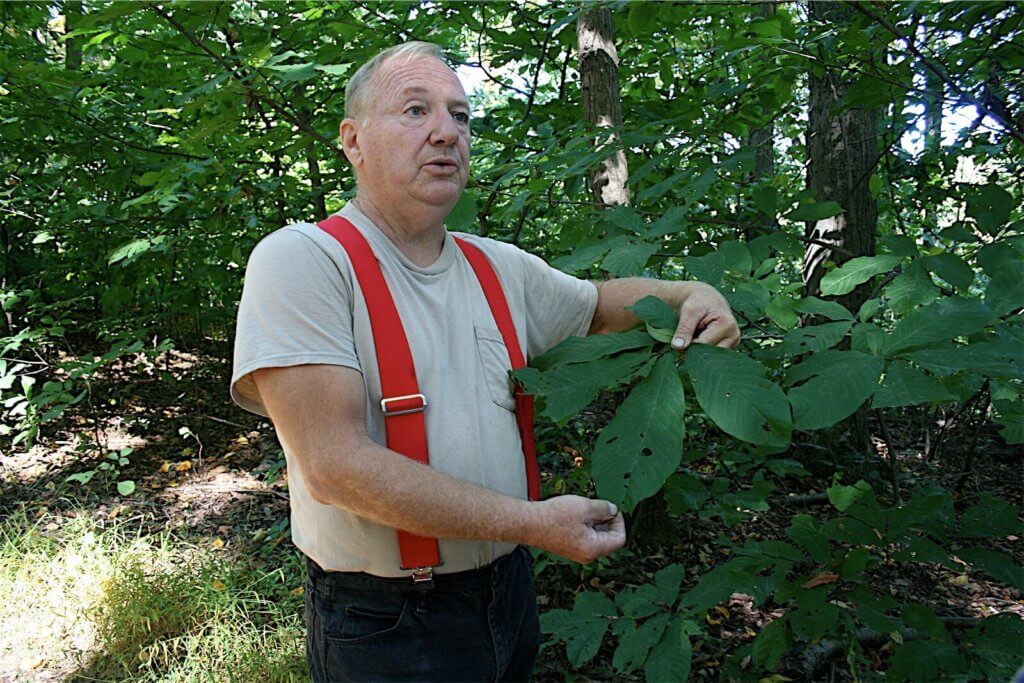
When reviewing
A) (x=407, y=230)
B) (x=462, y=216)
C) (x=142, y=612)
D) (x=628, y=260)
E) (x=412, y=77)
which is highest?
(x=412, y=77)

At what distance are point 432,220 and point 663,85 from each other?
7.87 ft

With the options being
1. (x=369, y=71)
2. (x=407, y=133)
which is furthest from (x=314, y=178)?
(x=407, y=133)

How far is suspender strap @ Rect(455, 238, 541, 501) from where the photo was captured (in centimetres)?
160

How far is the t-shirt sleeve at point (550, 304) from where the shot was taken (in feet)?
5.94

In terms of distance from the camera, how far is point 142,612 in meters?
3.33

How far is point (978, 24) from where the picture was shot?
250 cm

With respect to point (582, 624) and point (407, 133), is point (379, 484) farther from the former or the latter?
point (582, 624)

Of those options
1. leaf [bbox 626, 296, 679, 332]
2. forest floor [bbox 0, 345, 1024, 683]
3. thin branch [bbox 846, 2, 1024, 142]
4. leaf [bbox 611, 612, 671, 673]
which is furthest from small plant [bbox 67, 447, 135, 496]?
thin branch [bbox 846, 2, 1024, 142]

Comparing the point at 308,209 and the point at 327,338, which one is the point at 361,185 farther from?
the point at 308,209

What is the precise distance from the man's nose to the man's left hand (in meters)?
0.60

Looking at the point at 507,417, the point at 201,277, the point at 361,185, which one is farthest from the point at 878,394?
the point at 201,277

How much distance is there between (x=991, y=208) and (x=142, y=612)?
3510 millimetres

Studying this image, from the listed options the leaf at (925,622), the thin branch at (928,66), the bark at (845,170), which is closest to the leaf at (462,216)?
the thin branch at (928,66)

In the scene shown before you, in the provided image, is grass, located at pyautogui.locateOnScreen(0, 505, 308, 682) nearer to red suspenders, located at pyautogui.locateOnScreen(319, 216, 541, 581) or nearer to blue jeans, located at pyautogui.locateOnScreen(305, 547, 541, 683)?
blue jeans, located at pyautogui.locateOnScreen(305, 547, 541, 683)
